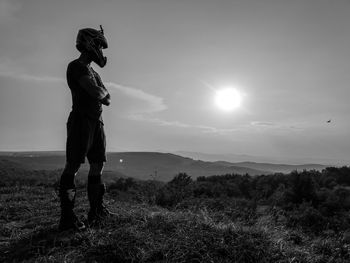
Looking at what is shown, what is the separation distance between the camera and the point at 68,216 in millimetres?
4594

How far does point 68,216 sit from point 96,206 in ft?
1.76

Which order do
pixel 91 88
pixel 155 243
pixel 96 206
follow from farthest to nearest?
pixel 96 206, pixel 91 88, pixel 155 243

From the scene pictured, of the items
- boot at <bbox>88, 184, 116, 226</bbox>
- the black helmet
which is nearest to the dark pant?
boot at <bbox>88, 184, 116, 226</bbox>

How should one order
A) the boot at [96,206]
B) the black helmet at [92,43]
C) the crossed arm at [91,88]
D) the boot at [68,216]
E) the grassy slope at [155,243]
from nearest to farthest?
1. the grassy slope at [155,243]
2. the boot at [68,216]
3. the crossed arm at [91,88]
4. the boot at [96,206]
5. the black helmet at [92,43]

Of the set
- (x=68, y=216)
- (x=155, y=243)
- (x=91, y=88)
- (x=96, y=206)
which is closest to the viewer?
(x=155, y=243)

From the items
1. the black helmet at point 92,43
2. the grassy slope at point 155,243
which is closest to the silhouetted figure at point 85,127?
the black helmet at point 92,43

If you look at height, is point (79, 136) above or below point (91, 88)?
below

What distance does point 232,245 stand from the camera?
375cm

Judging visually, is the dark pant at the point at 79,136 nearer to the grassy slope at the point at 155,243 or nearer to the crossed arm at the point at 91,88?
the crossed arm at the point at 91,88

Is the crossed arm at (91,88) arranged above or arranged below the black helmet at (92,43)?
below

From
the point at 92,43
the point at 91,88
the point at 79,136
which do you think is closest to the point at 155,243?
the point at 79,136

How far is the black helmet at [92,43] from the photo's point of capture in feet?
16.6

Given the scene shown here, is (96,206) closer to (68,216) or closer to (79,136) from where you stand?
(68,216)

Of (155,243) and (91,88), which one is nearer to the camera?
(155,243)
